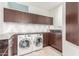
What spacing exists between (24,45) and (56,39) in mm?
1090

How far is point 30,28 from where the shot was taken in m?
2.68

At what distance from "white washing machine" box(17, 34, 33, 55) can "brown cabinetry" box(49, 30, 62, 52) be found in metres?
0.86

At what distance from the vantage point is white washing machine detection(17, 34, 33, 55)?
214 cm

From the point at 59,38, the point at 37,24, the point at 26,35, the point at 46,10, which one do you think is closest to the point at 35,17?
the point at 37,24

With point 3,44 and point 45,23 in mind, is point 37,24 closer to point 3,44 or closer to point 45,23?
point 45,23

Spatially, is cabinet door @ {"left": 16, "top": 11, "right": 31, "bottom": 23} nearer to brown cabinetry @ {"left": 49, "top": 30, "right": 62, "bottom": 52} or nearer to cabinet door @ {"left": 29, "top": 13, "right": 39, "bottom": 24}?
cabinet door @ {"left": 29, "top": 13, "right": 39, "bottom": 24}

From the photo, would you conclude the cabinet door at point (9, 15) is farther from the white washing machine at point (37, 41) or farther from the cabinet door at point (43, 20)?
the cabinet door at point (43, 20)

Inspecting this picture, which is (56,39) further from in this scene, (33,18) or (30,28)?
(33,18)

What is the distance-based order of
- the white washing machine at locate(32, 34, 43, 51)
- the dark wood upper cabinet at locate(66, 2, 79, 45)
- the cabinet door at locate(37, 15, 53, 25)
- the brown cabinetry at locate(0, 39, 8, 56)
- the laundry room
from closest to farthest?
the dark wood upper cabinet at locate(66, 2, 79, 45)
the brown cabinetry at locate(0, 39, 8, 56)
the laundry room
the white washing machine at locate(32, 34, 43, 51)
the cabinet door at locate(37, 15, 53, 25)

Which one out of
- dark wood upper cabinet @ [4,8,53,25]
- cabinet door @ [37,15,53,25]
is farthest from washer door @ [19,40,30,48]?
cabinet door @ [37,15,53,25]

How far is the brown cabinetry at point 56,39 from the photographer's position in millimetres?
2600

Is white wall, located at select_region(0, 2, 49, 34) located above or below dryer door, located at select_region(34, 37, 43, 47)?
above

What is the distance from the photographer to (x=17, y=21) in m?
2.34

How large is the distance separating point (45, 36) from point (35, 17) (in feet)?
2.46
